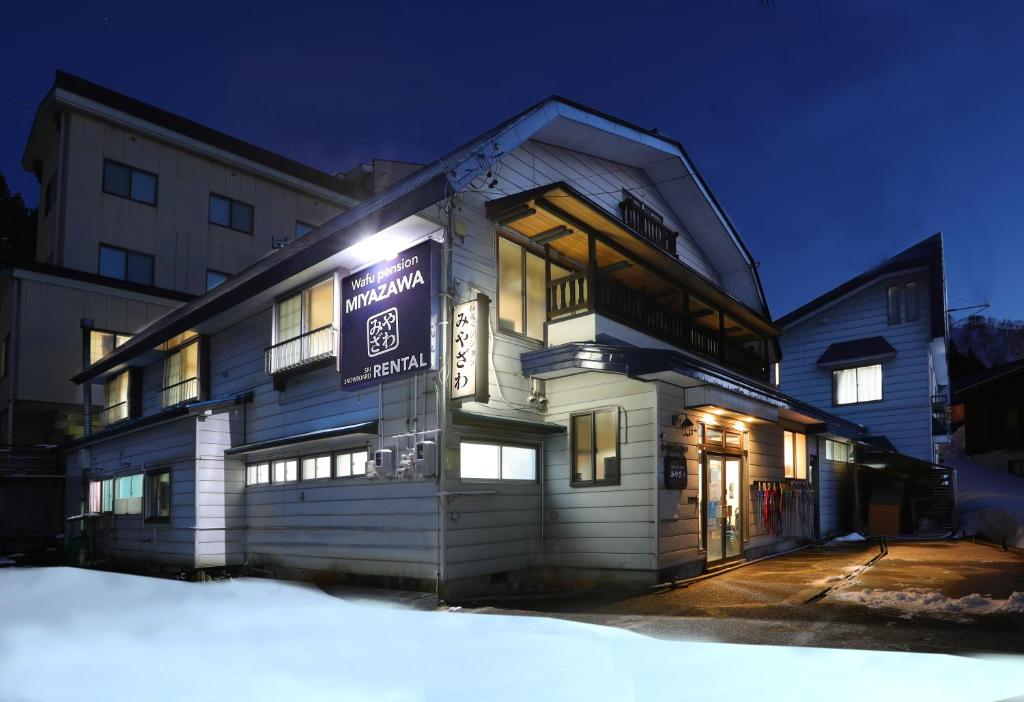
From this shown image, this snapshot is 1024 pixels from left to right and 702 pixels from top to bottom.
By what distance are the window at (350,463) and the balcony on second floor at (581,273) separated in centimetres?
326

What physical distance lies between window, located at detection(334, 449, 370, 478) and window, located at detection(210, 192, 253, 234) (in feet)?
63.7

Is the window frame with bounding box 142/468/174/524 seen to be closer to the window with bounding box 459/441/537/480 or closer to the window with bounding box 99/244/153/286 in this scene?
the window with bounding box 459/441/537/480

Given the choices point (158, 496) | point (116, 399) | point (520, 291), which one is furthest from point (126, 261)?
point (520, 291)

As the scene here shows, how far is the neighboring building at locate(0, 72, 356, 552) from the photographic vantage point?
2281 centimetres

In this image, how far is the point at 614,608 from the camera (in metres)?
9.48

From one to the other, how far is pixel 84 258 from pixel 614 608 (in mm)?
23385

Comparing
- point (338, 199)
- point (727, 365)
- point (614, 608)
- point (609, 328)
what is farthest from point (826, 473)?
point (338, 199)

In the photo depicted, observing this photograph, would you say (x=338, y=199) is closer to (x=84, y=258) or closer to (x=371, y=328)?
(x=84, y=258)

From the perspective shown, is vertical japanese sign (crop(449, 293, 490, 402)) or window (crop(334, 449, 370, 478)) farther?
window (crop(334, 449, 370, 478))

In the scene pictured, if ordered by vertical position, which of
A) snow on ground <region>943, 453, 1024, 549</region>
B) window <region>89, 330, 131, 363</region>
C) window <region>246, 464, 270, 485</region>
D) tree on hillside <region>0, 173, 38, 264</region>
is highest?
tree on hillside <region>0, 173, 38, 264</region>

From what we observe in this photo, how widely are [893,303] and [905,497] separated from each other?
6171 millimetres

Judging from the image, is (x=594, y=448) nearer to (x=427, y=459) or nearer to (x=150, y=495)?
(x=427, y=459)

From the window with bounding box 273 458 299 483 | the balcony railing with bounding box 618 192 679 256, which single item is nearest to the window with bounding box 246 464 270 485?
the window with bounding box 273 458 299 483

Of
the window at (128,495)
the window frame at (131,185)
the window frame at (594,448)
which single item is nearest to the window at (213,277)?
the window frame at (131,185)
